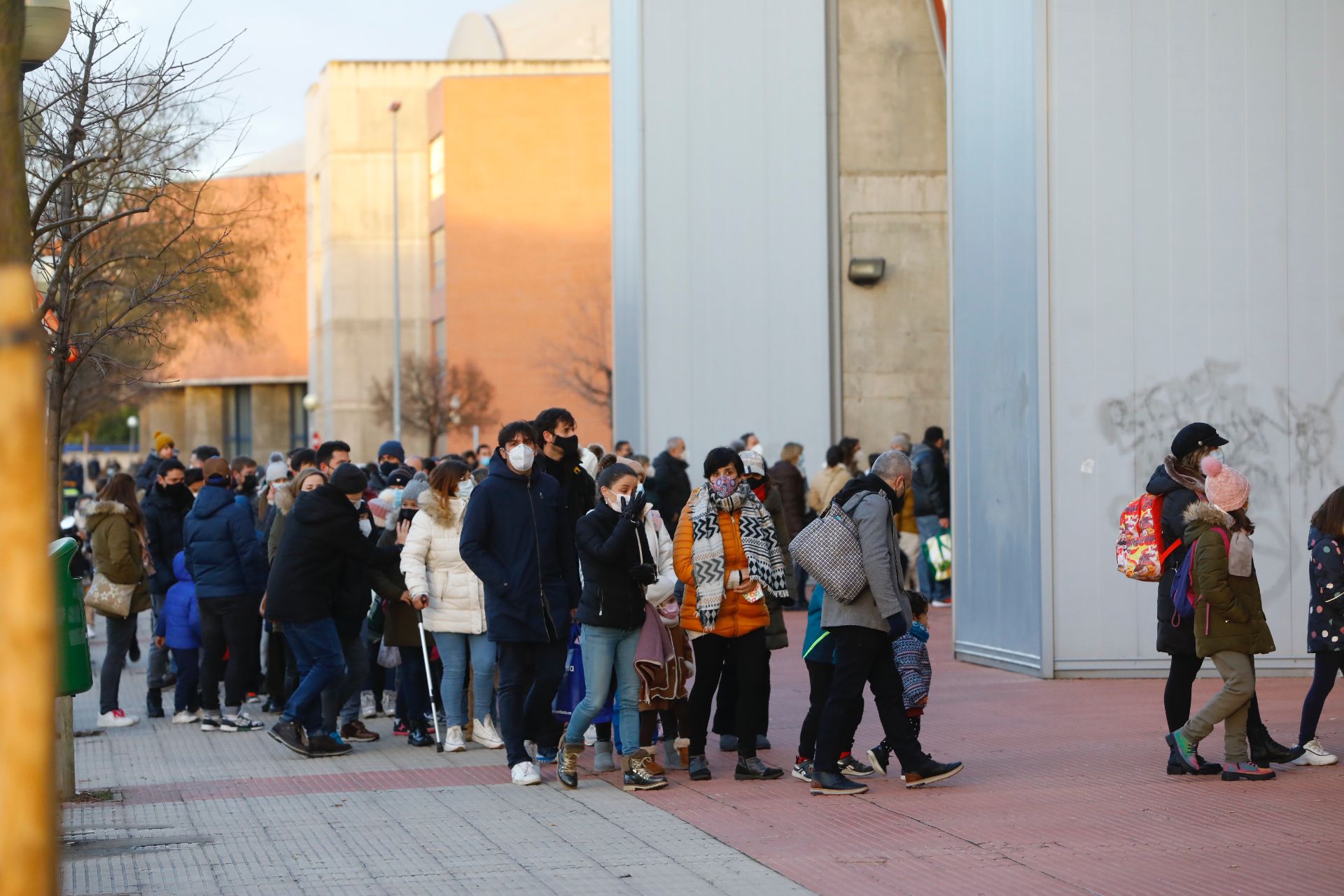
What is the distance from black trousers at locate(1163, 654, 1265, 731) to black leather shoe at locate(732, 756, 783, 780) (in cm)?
217

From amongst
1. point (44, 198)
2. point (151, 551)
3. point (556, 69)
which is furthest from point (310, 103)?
point (44, 198)

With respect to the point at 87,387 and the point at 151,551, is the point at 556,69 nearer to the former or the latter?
the point at 87,387

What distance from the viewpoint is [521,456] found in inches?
366

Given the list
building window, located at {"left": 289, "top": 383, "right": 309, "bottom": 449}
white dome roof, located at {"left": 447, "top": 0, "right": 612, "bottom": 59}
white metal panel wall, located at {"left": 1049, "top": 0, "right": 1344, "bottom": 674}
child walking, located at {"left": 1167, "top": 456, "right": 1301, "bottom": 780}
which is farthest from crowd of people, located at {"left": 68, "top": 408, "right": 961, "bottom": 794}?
building window, located at {"left": 289, "top": 383, "right": 309, "bottom": 449}

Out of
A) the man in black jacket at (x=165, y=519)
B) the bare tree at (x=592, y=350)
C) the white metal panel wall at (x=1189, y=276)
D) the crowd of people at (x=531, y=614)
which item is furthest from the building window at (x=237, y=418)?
the white metal panel wall at (x=1189, y=276)

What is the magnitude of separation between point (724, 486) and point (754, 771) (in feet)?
5.22

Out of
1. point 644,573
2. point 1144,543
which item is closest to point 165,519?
point 644,573

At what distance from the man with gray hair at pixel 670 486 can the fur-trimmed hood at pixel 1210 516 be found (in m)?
9.42

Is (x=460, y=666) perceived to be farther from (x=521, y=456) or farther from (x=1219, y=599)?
(x=1219, y=599)

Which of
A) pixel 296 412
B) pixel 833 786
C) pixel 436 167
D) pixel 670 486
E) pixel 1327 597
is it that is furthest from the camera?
pixel 296 412

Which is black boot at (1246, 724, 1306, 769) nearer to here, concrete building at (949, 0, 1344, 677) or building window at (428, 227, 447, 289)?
concrete building at (949, 0, 1344, 677)

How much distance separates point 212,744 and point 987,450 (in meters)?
6.66

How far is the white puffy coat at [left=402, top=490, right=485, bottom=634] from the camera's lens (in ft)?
34.2

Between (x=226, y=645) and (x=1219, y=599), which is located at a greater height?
(x=1219, y=599)
